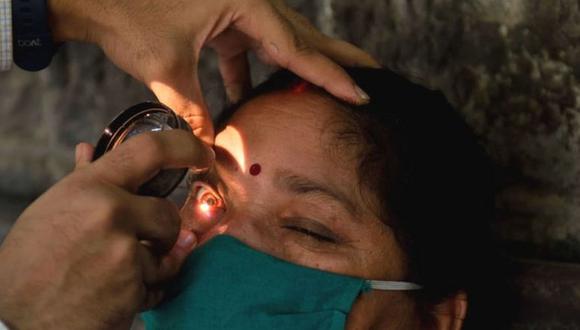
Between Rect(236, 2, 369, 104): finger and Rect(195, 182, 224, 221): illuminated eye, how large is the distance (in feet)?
1.06

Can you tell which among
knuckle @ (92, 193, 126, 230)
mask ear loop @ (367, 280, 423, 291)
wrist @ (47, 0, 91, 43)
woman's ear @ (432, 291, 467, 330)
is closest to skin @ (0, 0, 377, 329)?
knuckle @ (92, 193, 126, 230)

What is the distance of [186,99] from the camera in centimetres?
180

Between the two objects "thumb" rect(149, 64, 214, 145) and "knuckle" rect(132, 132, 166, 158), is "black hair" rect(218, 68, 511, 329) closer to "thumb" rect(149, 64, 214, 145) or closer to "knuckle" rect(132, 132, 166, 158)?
"thumb" rect(149, 64, 214, 145)

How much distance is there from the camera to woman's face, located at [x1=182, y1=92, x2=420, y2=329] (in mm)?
1676

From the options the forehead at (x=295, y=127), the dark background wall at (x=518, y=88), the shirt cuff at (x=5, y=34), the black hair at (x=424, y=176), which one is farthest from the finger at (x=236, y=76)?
the shirt cuff at (x=5, y=34)

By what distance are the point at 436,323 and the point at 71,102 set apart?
5.07 ft

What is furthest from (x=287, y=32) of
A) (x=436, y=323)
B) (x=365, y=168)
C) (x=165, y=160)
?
(x=436, y=323)

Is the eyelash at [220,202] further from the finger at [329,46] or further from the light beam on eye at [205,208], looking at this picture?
the finger at [329,46]

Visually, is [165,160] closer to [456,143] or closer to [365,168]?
[365,168]

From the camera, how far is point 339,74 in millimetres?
1742

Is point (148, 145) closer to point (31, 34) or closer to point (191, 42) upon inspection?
point (191, 42)

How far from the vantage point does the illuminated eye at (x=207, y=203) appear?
5.79 ft

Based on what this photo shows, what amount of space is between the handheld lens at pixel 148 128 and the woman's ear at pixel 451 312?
70 cm

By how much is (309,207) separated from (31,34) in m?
0.85
